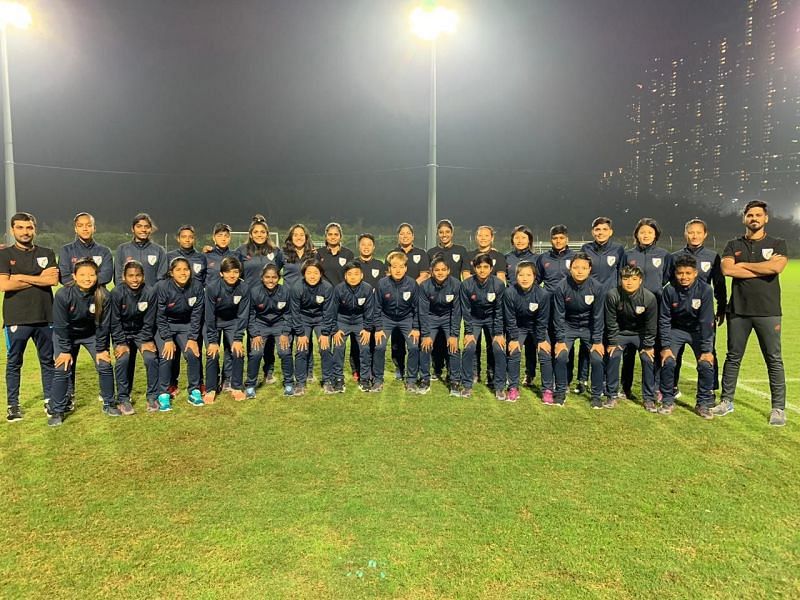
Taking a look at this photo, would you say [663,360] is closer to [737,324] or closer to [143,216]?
[737,324]

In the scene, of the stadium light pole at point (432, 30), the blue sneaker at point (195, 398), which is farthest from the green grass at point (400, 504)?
the stadium light pole at point (432, 30)

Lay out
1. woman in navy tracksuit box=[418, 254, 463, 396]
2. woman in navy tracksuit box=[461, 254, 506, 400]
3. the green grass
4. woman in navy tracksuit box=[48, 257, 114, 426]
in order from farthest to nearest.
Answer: woman in navy tracksuit box=[418, 254, 463, 396] < woman in navy tracksuit box=[461, 254, 506, 400] < woman in navy tracksuit box=[48, 257, 114, 426] < the green grass

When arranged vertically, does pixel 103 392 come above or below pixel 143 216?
below

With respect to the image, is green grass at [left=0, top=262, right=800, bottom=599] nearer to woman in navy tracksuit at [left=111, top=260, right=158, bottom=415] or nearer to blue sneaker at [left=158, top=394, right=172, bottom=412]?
blue sneaker at [left=158, top=394, right=172, bottom=412]

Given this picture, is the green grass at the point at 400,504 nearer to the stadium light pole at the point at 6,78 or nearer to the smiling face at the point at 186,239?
the smiling face at the point at 186,239

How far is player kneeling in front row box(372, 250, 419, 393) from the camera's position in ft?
18.4

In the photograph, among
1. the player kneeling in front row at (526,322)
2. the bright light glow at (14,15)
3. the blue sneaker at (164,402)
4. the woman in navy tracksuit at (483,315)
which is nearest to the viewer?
the blue sneaker at (164,402)

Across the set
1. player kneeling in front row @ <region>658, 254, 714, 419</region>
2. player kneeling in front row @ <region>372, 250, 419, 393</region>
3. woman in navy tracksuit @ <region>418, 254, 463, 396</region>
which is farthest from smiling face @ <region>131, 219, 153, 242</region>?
player kneeling in front row @ <region>658, 254, 714, 419</region>

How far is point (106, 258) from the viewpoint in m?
5.38

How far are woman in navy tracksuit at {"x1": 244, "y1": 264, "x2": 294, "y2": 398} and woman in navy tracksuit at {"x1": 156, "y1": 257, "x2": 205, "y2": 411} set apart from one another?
51cm

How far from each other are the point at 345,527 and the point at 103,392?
9.95ft

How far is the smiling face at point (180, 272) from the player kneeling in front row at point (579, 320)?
12.0 ft

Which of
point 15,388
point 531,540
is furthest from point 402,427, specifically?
point 15,388

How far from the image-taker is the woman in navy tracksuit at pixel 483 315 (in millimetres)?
5410
